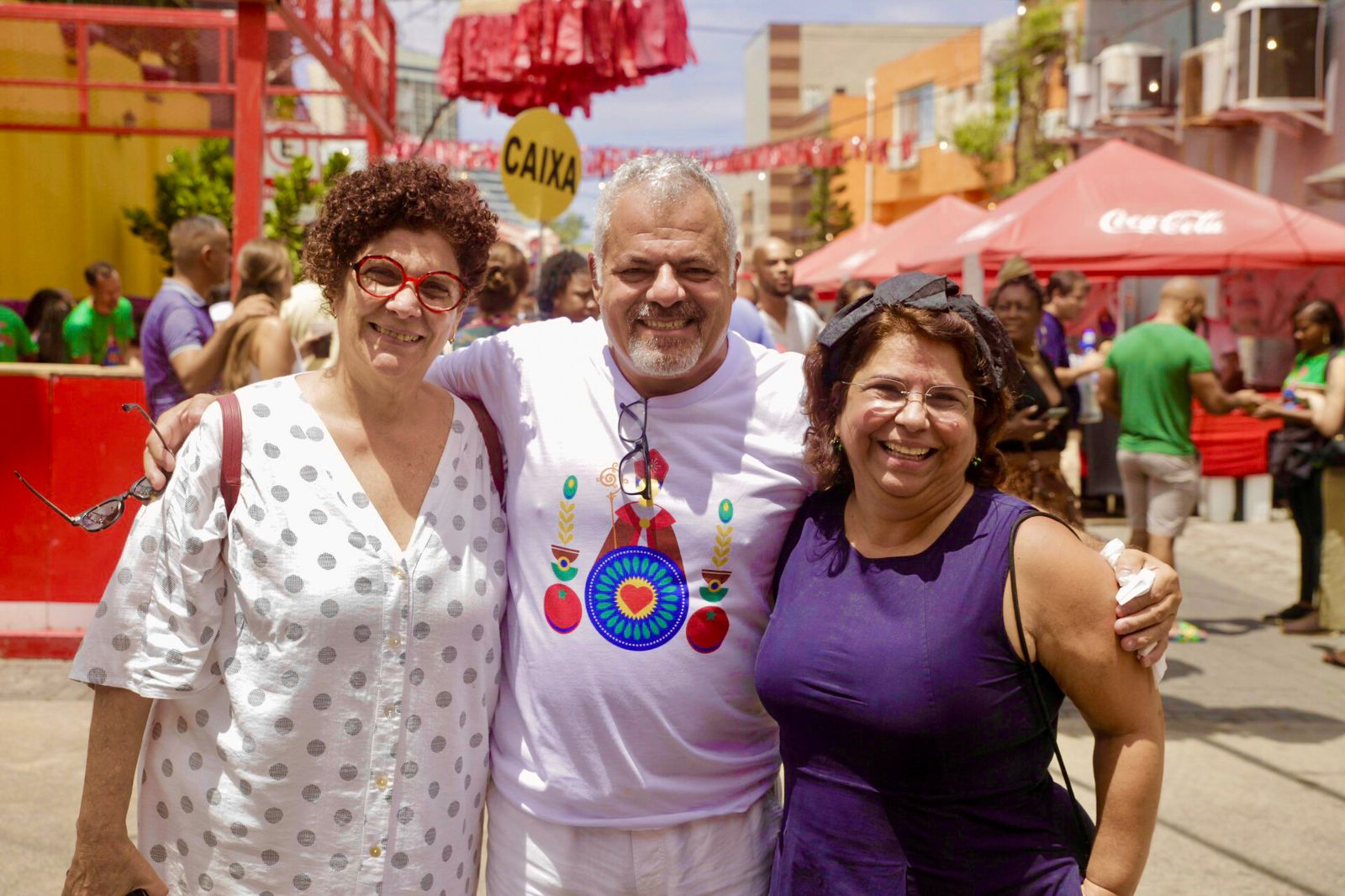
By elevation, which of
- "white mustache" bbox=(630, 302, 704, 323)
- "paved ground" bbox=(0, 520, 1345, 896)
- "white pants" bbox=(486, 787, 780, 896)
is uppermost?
"white mustache" bbox=(630, 302, 704, 323)

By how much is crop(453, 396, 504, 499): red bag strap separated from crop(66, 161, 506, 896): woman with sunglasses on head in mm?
183

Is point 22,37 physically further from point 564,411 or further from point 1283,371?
point 1283,371

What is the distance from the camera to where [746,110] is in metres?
81.4

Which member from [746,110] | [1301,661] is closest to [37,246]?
[1301,661]

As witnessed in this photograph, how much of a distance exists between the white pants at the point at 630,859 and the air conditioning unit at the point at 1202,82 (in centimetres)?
1734

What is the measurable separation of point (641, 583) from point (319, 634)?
586 millimetres

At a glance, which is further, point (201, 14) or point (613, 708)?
point (201, 14)

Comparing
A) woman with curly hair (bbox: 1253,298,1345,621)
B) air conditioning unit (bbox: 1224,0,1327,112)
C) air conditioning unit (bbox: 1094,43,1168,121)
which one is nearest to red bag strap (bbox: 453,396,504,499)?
woman with curly hair (bbox: 1253,298,1345,621)

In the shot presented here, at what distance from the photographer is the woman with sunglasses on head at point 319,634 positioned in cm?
225

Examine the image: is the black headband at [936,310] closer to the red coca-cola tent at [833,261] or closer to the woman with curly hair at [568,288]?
the woman with curly hair at [568,288]

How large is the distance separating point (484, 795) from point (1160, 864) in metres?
2.87

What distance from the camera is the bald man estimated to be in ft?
25.2

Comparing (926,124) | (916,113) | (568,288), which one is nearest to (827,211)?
(916,113)

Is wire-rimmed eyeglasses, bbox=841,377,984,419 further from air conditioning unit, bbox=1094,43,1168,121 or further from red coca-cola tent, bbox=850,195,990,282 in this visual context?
air conditioning unit, bbox=1094,43,1168,121
